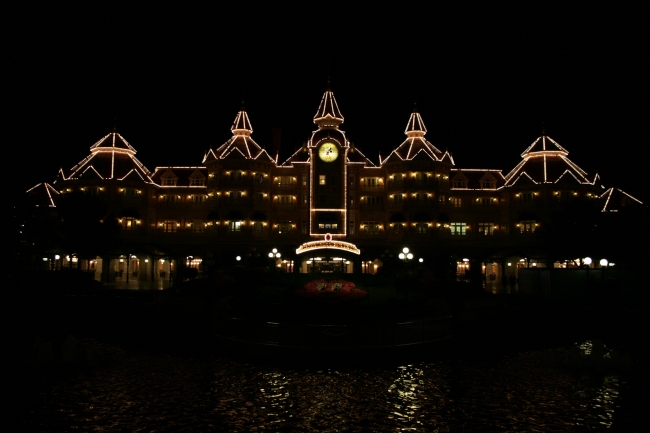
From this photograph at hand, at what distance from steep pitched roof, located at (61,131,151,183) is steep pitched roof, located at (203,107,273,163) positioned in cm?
924

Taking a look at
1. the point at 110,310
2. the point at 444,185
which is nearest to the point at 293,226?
the point at 444,185

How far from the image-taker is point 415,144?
7512 centimetres

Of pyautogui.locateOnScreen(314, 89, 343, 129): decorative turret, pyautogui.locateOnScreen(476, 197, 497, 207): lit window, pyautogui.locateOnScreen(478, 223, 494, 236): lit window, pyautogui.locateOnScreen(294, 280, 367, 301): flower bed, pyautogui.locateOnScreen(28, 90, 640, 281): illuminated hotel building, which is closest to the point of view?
pyautogui.locateOnScreen(294, 280, 367, 301): flower bed

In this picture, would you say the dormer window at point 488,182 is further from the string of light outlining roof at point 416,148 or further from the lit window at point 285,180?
the lit window at point 285,180

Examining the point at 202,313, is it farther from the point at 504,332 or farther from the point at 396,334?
the point at 504,332

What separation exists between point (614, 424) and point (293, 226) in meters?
57.7

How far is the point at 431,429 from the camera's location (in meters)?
16.7

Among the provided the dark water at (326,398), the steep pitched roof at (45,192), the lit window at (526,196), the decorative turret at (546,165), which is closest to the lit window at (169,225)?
the steep pitched roof at (45,192)

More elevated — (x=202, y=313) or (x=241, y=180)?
(x=241, y=180)

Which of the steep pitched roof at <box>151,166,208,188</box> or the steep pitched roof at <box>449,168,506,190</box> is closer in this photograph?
the steep pitched roof at <box>151,166,208,188</box>

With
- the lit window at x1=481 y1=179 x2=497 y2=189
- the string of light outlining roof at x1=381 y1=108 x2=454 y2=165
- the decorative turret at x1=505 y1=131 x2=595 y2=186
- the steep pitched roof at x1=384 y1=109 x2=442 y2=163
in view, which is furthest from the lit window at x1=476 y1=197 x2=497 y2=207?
the steep pitched roof at x1=384 y1=109 x2=442 y2=163

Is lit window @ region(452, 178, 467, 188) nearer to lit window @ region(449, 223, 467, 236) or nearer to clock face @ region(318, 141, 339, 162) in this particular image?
lit window @ region(449, 223, 467, 236)

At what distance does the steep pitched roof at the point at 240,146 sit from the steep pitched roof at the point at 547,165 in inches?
1274

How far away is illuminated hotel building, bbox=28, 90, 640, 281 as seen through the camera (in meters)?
69.6
